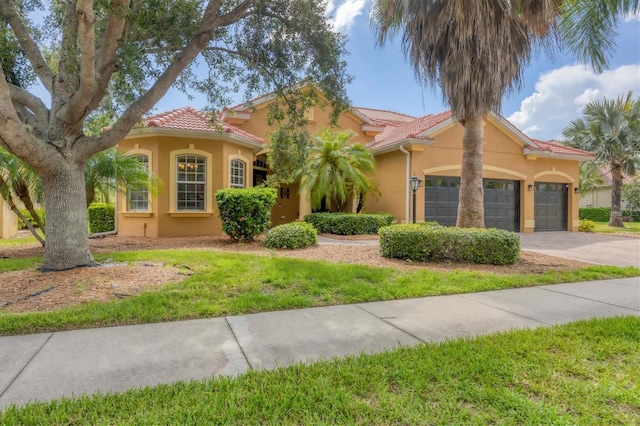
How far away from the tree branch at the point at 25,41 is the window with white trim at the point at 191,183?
19.3 feet

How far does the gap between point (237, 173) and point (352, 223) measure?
5.14 m

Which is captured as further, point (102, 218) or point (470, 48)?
point (102, 218)

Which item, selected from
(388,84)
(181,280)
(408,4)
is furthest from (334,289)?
(388,84)

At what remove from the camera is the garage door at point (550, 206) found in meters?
17.5

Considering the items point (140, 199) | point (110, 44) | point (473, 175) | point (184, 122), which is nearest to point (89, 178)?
point (140, 199)

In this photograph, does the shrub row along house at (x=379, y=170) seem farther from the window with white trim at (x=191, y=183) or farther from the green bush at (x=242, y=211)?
the green bush at (x=242, y=211)

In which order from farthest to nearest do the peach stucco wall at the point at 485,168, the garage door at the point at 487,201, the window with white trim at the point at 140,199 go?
the garage door at the point at 487,201
the peach stucco wall at the point at 485,168
the window with white trim at the point at 140,199

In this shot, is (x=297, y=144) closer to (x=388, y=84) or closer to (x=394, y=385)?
(x=388, y=84)

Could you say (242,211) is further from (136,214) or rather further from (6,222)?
(6,222)

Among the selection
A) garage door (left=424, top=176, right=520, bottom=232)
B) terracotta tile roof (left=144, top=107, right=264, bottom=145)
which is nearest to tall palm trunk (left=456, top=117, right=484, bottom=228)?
garage door (left=424, top=176, right=520, bottom=232)

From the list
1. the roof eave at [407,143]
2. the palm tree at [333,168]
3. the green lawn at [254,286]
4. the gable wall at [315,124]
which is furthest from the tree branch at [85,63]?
the roof eave at [407,143]

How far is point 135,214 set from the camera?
1279 centimetres

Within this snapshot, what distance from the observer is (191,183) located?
→ 12.9 meters

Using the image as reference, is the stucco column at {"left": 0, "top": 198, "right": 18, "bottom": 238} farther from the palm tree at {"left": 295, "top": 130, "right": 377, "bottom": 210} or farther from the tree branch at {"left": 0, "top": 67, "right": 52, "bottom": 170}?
the palm tree at {"left": 295, "top": 130, "right": 377, "bottom": 210}
